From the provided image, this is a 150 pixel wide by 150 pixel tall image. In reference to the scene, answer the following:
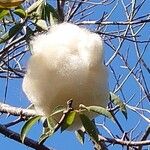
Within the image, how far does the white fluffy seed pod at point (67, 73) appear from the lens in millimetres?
1000

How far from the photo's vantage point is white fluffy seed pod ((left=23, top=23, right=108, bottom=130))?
3.28ft

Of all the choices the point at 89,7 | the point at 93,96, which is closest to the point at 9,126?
the point at 93,96

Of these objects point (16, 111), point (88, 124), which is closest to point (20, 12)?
point (16, 111)

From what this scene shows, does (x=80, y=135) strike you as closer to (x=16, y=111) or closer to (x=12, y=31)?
(x=16, y=111)

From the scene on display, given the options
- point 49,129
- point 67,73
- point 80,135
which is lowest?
point 80,135

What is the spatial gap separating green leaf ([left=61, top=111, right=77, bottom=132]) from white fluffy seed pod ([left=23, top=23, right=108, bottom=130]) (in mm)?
22

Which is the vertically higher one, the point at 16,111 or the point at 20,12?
the point at 20,12

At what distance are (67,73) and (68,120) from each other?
89 mm

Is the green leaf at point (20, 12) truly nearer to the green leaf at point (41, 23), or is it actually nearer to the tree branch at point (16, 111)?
the green leaf at point (41, 23)

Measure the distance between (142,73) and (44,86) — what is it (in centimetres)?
145

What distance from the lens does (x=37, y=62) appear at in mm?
1043

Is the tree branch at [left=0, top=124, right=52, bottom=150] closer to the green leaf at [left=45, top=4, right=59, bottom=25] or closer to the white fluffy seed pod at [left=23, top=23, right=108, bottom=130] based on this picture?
the white fluffy seed pod at [left=23, top=23, right=108, bottom=130]

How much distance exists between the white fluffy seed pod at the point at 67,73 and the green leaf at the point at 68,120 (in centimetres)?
2

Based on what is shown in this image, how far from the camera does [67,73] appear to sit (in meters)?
1.00
